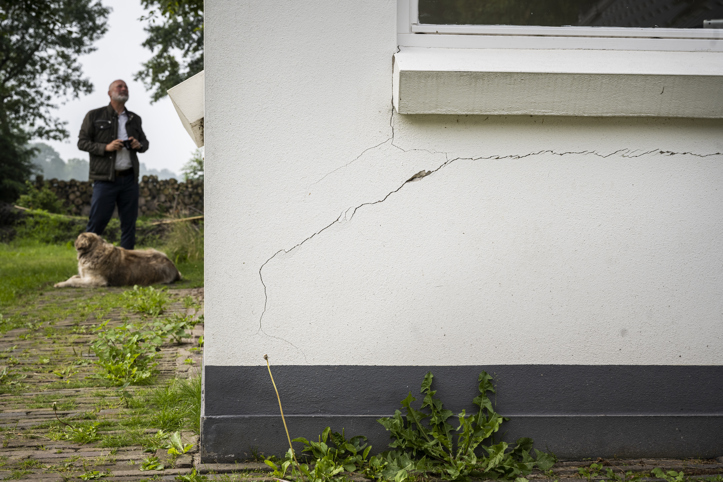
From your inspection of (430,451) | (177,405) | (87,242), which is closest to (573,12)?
(430,451)

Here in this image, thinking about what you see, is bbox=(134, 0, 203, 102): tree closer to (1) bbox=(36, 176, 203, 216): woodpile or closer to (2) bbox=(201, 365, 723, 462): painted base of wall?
(1) bbox=(36, 176, 203, 216): woodpile

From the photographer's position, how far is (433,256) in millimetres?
2332

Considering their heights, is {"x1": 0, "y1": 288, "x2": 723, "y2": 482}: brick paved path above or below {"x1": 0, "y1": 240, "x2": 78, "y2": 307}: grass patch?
below

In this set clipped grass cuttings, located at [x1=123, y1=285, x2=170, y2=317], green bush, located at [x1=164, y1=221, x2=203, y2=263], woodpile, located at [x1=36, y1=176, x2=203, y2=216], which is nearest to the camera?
clipped grass cuttings, located at [x1=123, y1=285, x2=170, y2=317]

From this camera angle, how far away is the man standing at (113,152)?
20.6ft

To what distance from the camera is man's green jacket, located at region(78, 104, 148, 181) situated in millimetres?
6246

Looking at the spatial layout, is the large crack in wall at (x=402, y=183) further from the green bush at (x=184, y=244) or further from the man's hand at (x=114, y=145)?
the green bush at (x=184, y=244)

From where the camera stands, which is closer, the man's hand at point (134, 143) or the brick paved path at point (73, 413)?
the brick paved path at point (73, 413)

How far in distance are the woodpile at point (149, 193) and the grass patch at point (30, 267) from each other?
3.45 m

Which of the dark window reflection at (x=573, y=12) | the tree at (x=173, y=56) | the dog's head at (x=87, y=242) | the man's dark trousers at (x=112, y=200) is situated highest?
the tree at (x=173, y=56)

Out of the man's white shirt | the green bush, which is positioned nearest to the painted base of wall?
the man's white shirt

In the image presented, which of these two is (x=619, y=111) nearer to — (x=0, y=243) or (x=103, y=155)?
(x=103, y=155)

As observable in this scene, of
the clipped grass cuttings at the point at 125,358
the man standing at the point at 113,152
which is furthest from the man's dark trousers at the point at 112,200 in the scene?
the clipped grass cuttings at the point at 125,358

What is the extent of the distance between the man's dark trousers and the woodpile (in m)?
8.00
